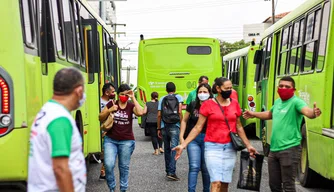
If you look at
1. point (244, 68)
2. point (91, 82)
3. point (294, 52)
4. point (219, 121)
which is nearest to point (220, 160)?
point (219, 121)

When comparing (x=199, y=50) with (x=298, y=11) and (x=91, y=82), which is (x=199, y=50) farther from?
(x=91, y=82)

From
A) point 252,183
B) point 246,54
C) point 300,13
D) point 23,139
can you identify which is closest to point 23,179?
point 23,139

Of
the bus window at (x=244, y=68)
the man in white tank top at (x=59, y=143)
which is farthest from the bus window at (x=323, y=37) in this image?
the bus window at (x=244, y=68)

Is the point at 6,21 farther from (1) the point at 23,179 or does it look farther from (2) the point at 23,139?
(1) the point at 23,179

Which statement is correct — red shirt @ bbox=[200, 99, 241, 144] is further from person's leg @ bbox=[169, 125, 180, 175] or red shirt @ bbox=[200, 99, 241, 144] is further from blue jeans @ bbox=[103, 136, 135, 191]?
person's leg @ bbox=[169, 125, 180, 175]

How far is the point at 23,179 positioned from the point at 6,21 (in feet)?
4.88

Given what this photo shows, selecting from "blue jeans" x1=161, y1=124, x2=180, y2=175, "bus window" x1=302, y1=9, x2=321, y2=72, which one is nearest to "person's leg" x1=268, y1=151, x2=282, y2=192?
"bus window" x1=302, y1=9, x2=321, y2=72

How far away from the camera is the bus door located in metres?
9.06

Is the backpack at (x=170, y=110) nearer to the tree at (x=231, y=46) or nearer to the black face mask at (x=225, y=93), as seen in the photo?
the black face mask at (x=225, y=93)

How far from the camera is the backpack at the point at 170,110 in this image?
984 cm

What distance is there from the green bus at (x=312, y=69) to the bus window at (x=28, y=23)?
154 inches

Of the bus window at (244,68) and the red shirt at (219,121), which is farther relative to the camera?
the bus window at (244,68)

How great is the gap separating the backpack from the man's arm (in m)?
6.45

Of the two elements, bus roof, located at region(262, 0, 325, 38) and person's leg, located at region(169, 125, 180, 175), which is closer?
bus roof, located at region(262, 0, 325, 38)
